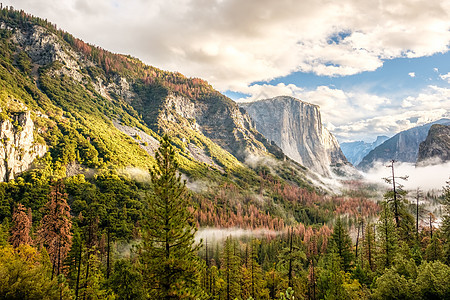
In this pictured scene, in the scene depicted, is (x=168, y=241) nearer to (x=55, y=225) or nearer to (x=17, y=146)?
(x=55, y=225)

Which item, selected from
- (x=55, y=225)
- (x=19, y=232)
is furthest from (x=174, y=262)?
(x=19, y=232)

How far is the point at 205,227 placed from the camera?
13912 centimetres

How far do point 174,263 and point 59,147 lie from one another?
493ft

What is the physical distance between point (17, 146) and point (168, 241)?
136 metres

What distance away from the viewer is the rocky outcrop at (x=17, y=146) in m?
111

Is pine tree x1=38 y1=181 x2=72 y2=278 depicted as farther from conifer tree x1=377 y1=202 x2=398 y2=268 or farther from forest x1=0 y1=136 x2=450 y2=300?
conifer tree x1=377 y1=202 x2=398 y2=268

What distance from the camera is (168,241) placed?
19672mm

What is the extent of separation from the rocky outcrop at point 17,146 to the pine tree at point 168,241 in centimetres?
12444

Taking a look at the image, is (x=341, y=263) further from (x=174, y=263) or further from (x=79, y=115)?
(x=79, y=115)

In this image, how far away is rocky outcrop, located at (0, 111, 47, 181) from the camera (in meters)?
111

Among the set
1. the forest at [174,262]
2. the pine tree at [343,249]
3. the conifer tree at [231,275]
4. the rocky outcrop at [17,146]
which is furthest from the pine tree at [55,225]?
the rocky outcrop at [17,146]

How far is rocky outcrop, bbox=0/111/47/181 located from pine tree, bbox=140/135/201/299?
124436 millimetres

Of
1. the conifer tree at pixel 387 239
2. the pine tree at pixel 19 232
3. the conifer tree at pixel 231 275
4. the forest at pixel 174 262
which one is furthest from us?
the pine tree at pixel 19 232

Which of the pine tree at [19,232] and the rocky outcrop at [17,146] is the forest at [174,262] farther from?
the rocky outcrop at [17,146]
